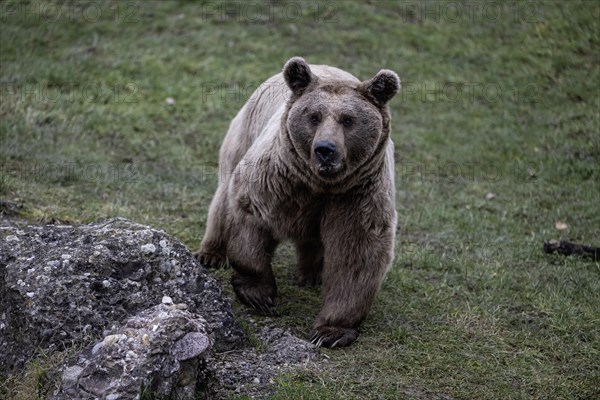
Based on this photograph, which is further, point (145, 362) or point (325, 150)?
point (325, 150)

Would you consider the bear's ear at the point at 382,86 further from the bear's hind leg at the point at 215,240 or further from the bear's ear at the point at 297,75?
the bear's hind leg at the point at 215,240

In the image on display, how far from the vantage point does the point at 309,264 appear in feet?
22.5

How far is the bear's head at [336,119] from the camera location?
541 cm

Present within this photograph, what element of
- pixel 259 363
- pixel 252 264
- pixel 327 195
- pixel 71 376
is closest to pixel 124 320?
pixel 71 376

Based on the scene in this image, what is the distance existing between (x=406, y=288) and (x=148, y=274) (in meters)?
2.80

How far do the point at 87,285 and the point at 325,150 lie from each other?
5.77 feet

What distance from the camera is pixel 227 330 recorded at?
5273 millimetres

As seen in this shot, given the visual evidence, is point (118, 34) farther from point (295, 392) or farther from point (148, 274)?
point (295, 392)

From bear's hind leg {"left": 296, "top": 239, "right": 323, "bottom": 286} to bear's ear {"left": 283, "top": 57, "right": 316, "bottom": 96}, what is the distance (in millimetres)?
1460

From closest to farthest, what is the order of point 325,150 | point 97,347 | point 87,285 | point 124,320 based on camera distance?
1. point 97,347
2. point 124,320
3. point 87,285
4. point 325,150

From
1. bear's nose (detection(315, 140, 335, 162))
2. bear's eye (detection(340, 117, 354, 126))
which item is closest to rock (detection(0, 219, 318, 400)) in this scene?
bear's nose (detection(315, 140, 335, 162))

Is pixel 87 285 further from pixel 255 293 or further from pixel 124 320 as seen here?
pixel 255 293

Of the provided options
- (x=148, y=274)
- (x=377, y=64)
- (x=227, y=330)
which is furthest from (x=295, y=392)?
(x=377, y=64)

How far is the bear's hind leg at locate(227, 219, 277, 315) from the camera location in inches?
238
